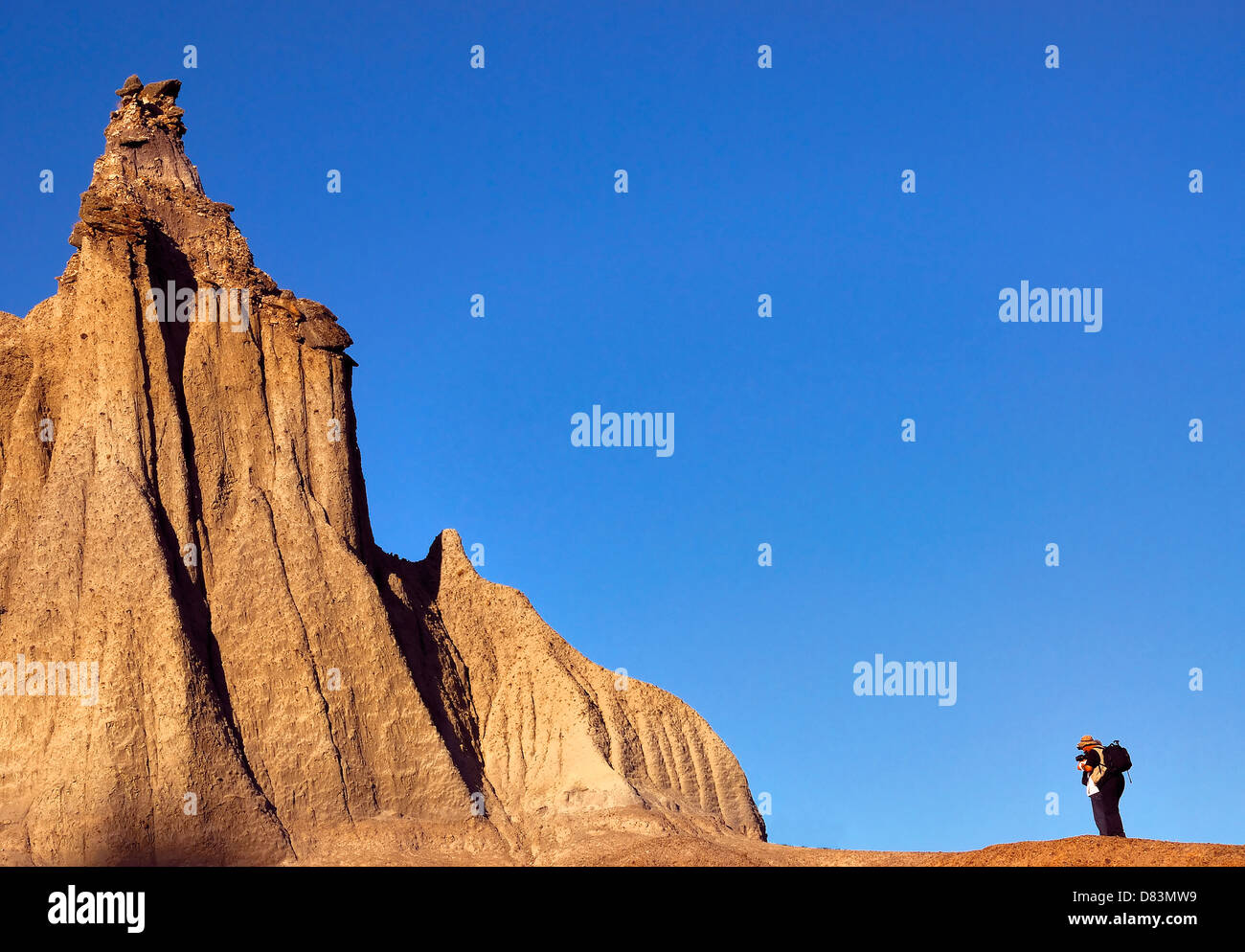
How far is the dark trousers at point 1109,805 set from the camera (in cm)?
2478

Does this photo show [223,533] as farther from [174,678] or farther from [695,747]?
[695,747]

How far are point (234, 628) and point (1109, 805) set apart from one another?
74.8ft

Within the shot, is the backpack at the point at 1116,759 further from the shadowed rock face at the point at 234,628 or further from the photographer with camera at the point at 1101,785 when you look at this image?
the shadowed rock face at the point at 234,628

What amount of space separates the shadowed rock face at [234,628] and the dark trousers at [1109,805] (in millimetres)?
16098

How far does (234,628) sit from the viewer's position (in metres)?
Answer: 39.3

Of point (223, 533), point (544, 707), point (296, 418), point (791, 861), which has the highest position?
point (296, 418)

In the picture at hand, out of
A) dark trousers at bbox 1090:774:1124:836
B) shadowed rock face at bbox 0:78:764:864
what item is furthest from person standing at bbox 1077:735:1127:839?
shadowed rock face at bbox 0:78:764:864

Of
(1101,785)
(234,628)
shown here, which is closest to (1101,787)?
(1101,785)

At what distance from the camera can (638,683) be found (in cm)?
4719

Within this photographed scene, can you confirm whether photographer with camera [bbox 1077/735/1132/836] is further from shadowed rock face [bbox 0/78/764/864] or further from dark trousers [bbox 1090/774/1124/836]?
shadowed rock face [bbox 0/78/764/864]

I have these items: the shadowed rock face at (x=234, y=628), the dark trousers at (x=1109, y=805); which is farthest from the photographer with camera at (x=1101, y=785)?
the shadowed rock face at (x=234, y=628)
